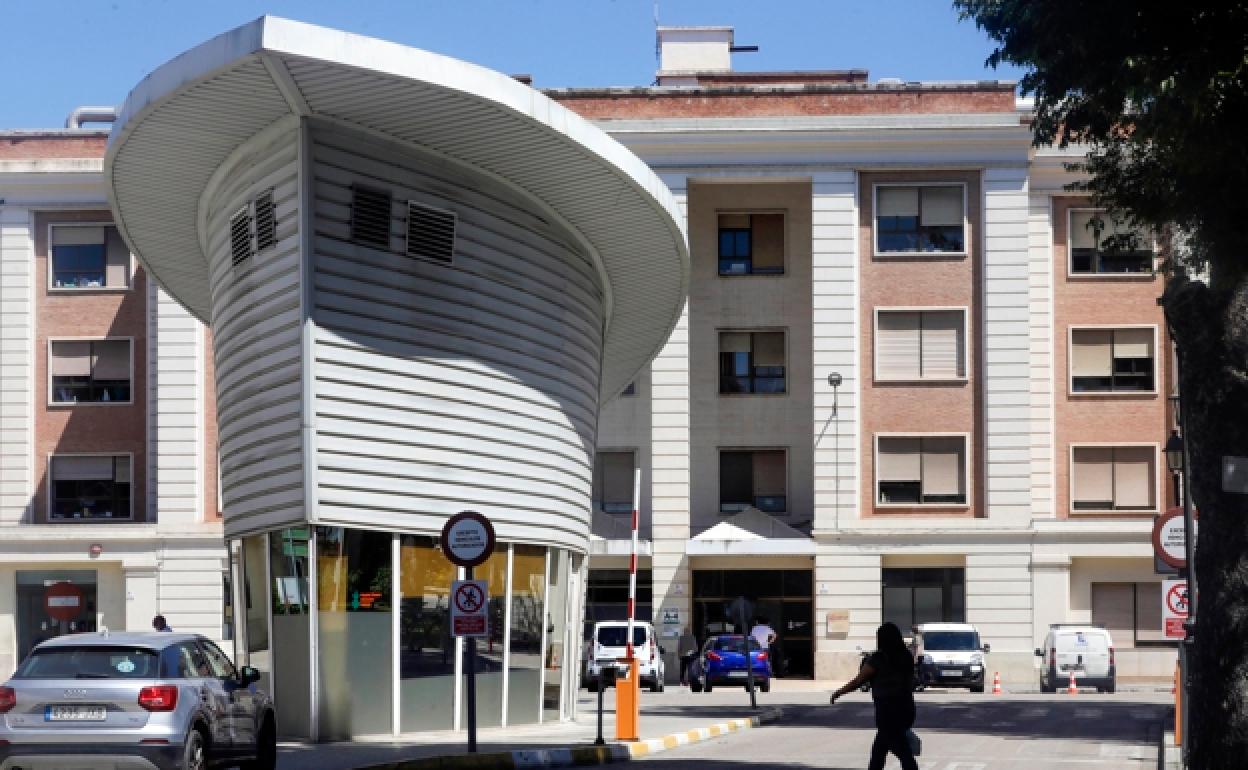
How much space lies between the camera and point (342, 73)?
2014cm

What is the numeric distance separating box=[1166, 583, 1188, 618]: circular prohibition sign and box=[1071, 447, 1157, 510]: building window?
2980cm

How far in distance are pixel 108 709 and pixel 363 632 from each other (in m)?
6.28

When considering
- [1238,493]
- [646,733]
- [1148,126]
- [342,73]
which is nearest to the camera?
[1148,126]

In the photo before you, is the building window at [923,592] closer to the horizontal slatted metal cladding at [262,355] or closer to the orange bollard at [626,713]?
the orange bollard at [626,713]

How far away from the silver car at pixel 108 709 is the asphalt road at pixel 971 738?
18.4 feet

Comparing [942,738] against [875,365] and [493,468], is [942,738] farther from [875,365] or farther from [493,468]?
[875,365]

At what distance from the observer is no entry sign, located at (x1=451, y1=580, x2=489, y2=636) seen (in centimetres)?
1919

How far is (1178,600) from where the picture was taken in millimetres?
23188

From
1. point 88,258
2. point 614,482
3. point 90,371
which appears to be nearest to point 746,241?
point 614,482

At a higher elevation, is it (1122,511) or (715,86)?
(715,86)

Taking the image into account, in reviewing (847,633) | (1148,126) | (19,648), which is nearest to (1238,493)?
(1148,126)

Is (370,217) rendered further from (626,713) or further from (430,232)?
(626,713)

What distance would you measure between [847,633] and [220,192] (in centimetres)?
3043

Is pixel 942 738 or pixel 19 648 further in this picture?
pixel 19 648
